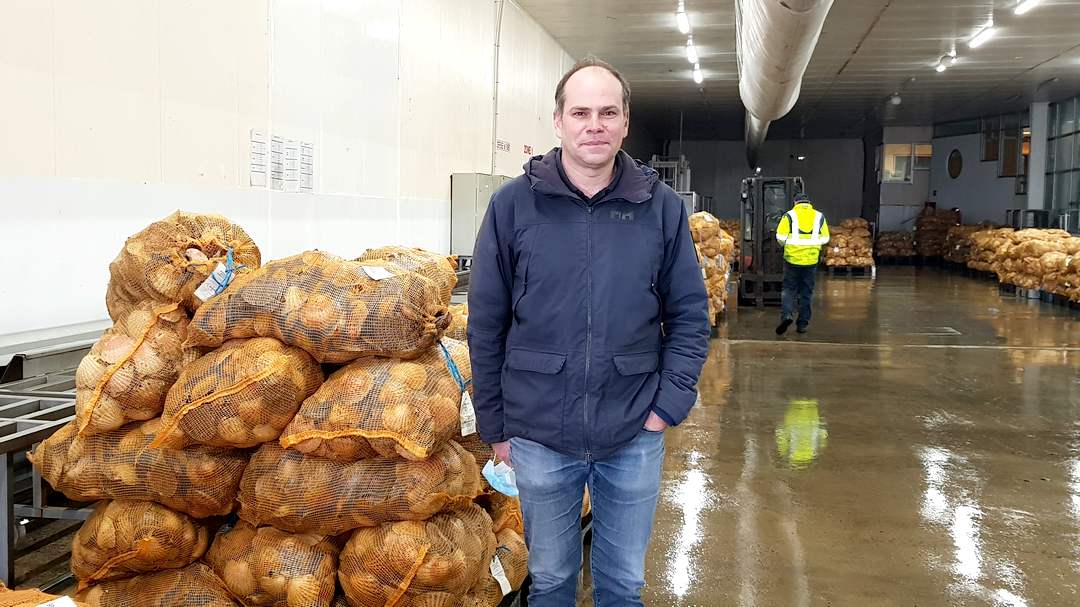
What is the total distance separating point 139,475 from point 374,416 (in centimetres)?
80

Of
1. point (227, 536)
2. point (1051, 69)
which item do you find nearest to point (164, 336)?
point (227, 536)

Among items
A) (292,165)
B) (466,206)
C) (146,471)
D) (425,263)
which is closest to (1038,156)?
(466,206)

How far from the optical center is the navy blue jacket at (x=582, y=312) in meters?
2.33

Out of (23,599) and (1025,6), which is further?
(1025,6)

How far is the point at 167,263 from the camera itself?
9.90 ft

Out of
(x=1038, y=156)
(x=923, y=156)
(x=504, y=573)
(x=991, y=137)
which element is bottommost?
(x=504, y=573)

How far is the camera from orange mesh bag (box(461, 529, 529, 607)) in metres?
3.06

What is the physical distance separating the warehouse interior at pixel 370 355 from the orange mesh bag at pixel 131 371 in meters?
0.01

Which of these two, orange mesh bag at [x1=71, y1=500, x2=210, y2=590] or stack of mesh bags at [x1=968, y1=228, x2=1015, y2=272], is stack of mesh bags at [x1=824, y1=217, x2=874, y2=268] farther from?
orange mesh bag at [x1=71, y1=500, x2=210, y2=590]

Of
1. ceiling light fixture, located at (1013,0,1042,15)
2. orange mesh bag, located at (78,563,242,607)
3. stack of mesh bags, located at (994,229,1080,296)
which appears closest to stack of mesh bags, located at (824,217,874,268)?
stack of mesh bags, located at (994,229,1080,296)

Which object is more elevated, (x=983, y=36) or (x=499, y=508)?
(x=983, y=36)

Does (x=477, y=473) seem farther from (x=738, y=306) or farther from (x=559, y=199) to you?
(x=738, y=306)

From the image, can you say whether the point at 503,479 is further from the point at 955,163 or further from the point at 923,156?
the point at 923,156

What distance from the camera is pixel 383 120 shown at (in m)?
7.57
